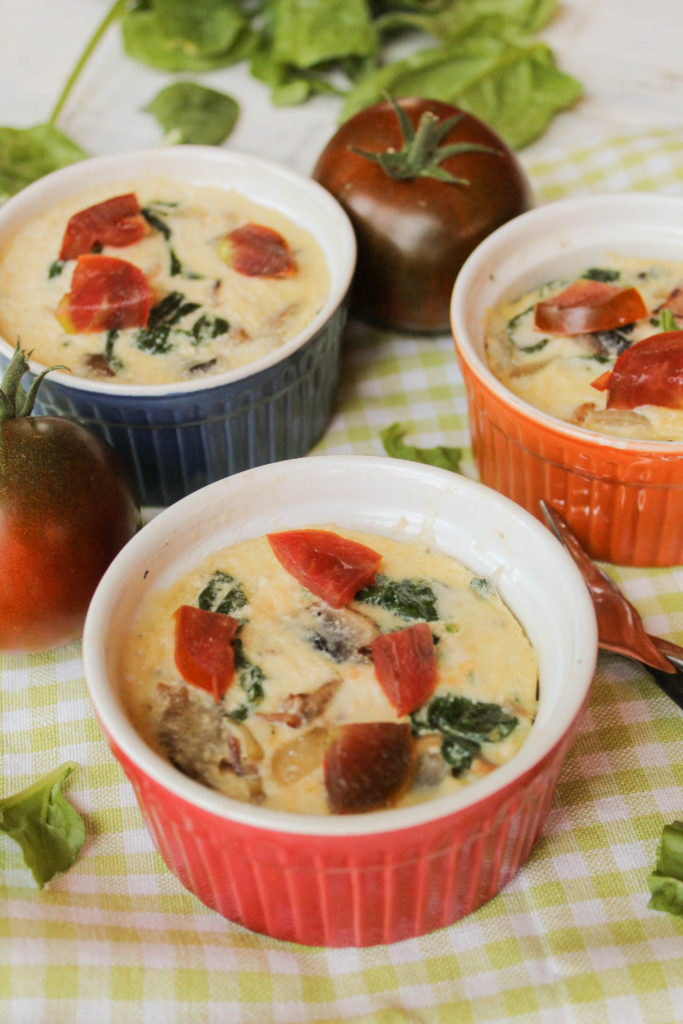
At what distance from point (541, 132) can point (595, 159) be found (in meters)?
0.26

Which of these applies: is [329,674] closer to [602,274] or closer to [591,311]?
[591,311]

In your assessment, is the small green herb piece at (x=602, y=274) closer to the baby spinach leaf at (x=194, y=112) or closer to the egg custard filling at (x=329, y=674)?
the egg custard filling at (x=329, y=674)

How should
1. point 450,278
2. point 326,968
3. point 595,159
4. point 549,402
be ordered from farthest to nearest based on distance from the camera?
1. point 595,159
2. point 450,278
3. point 549,402
4. point 326,968

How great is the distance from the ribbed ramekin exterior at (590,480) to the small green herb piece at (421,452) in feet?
0.57

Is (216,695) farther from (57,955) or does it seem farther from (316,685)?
(57,955)

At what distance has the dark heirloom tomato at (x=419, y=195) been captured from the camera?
3152mm

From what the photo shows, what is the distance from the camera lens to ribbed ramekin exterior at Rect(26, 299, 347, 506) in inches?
106

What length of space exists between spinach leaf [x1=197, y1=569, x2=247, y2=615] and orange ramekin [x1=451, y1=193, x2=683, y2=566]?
32.4 inches

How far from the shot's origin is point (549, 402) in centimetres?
272

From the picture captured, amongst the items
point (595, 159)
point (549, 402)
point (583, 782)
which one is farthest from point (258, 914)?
point (595, 159)

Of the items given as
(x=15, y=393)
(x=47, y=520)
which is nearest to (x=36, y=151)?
(x=15, y=393)

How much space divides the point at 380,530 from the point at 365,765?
0.68 meters

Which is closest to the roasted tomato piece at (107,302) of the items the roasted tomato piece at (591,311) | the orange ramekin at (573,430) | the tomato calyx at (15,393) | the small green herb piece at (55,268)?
the small green herb piece at (55,268)

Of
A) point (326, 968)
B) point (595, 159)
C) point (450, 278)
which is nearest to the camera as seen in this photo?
point (326, 968)
